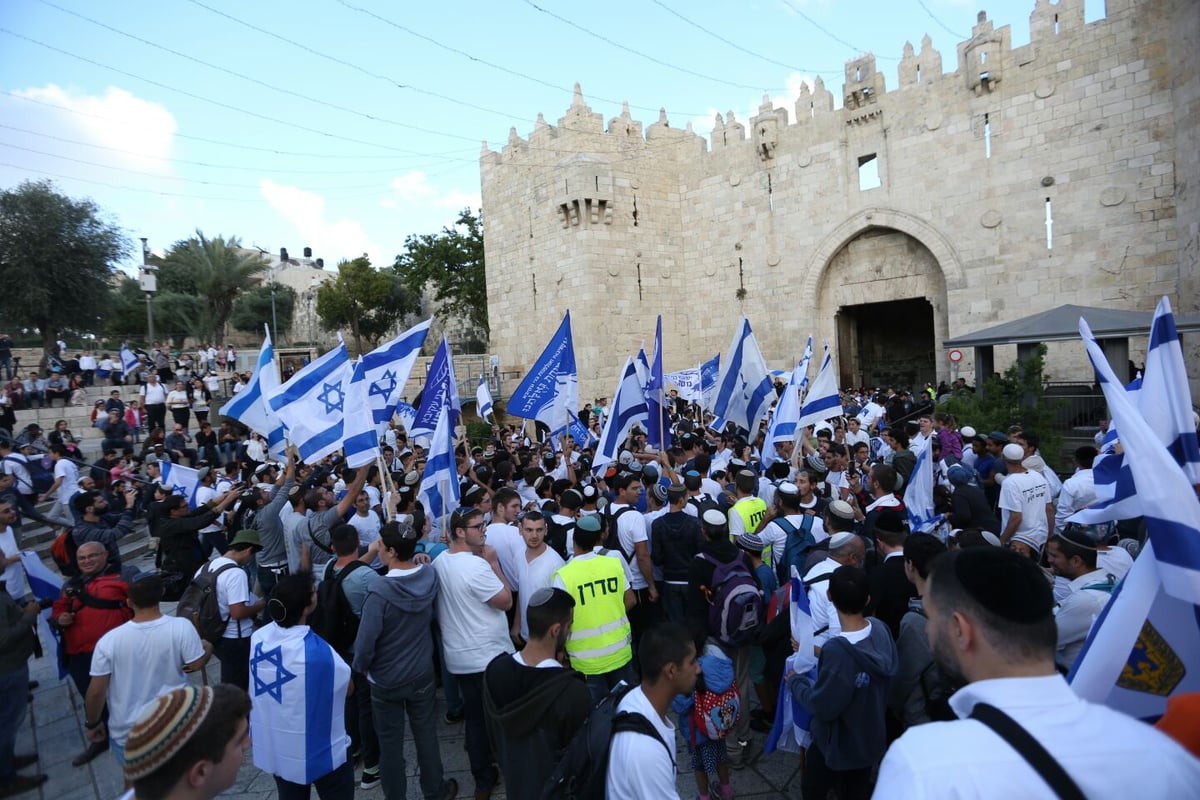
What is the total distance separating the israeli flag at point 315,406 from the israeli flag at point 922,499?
4792mm

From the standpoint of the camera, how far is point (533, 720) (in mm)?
2809

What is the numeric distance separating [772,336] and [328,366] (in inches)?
659

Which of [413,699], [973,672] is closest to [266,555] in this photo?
[413,699]

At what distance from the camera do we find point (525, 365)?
23.9 meters

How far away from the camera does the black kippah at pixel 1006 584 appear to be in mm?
1505

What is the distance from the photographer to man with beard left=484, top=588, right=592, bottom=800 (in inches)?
110

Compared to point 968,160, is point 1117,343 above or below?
below

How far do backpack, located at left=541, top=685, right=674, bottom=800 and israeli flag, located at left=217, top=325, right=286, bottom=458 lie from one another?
537cm

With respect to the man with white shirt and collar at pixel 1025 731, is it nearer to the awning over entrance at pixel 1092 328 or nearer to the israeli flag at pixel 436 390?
the israeli flag at pixel 436 390

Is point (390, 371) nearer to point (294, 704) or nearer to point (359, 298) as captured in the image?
point (294, 704)

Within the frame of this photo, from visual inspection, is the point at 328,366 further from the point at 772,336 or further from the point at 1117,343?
the point at 772,336

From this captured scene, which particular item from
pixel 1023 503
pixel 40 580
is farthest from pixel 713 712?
pixel 40 580

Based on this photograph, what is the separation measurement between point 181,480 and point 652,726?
25.8 ft

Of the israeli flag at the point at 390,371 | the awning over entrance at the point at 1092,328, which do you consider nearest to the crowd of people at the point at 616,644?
the israeli flag at the point at 390,371
